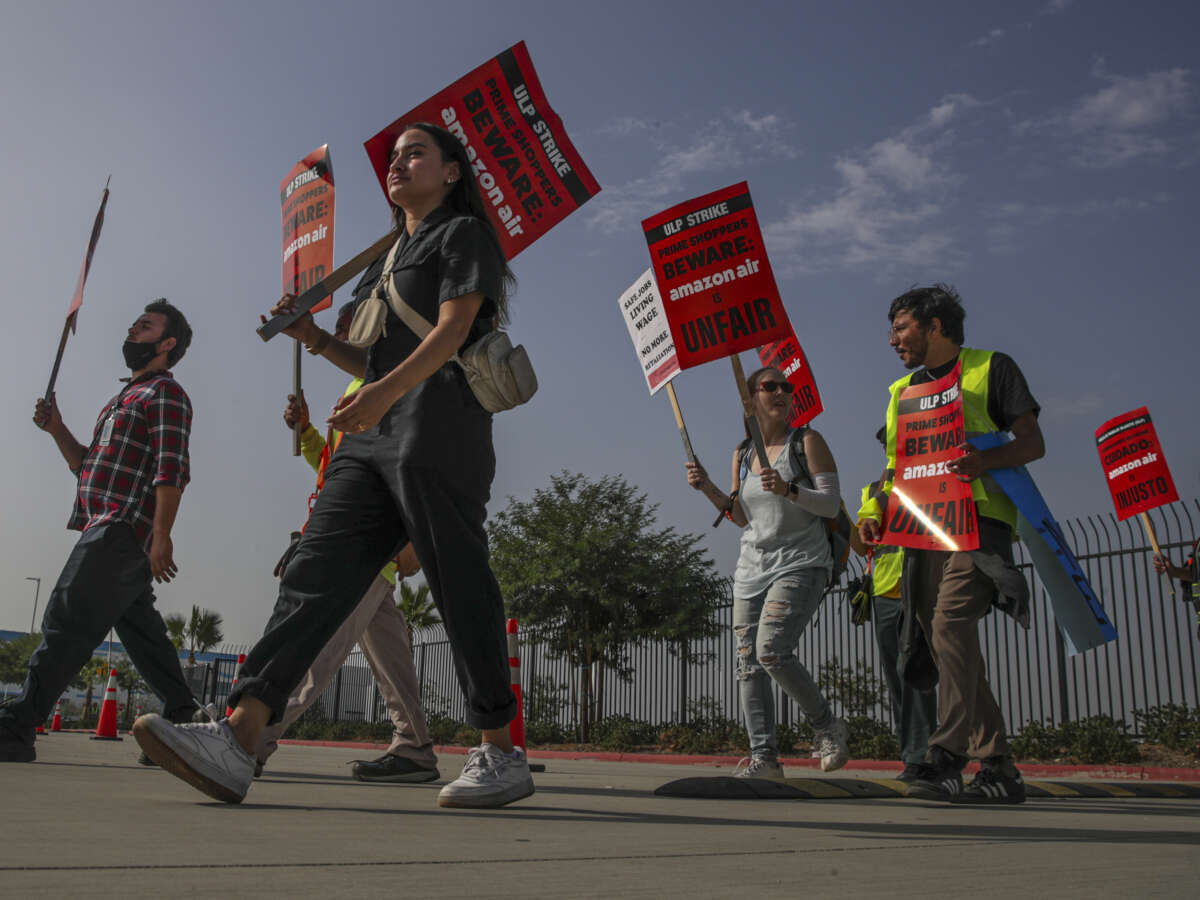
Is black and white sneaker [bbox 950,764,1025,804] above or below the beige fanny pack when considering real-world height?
below

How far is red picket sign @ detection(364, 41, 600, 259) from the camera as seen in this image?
16.8 ft

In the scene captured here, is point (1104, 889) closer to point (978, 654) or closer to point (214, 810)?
point (214, 810)

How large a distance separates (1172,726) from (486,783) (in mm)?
9425

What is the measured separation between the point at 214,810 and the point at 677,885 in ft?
4.95

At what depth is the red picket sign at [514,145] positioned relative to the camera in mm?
5121

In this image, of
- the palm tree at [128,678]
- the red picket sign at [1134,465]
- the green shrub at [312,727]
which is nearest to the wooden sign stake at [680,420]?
the red picket sign at [1134,465]

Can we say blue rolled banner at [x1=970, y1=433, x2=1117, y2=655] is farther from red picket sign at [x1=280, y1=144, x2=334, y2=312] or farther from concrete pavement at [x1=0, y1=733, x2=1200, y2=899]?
red picket sign at [x1=280, y1=144, x2=334, y2=312]

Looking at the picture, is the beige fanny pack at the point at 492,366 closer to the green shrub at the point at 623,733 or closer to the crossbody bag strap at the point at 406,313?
the crossbody bag strap at the point at 406,313

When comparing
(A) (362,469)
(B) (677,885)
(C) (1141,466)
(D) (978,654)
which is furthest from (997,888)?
(C) (1141,466)

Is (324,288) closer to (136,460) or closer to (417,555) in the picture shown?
(417,555)

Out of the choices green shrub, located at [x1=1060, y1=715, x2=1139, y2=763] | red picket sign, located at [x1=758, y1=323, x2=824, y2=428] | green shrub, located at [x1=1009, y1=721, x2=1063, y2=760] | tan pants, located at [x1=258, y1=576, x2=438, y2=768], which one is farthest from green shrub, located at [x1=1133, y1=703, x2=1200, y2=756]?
tan pants, located at [x1=258, y1=576, x2=438, y2=768]

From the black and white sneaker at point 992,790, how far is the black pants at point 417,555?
2363 mm

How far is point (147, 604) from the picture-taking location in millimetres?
5312

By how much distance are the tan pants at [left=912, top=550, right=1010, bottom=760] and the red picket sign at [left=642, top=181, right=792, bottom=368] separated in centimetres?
189
